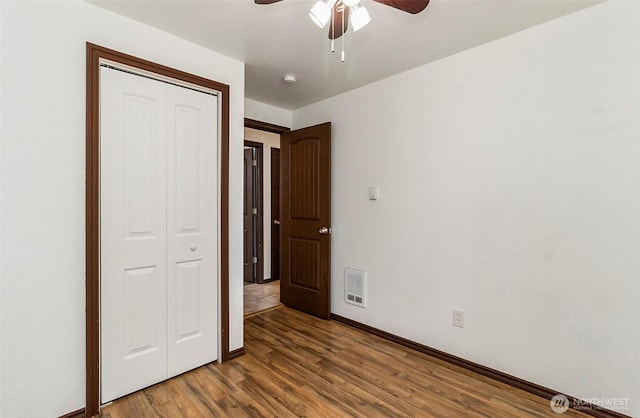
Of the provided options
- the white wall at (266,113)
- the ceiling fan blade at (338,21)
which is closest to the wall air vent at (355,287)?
the white wall at (266,113)

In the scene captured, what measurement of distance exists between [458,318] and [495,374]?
1.38ft

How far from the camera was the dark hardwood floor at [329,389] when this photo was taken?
5.97 feet

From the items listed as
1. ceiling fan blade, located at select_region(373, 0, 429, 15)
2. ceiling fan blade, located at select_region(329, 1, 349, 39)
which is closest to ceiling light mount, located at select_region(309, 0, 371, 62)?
ceiling fan blade, located at select_region(329, 1, 349, 39)

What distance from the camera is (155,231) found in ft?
6.75

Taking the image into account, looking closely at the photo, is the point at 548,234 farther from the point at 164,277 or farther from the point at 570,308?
the point at 164,277

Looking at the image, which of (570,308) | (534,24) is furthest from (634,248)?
(534,24)

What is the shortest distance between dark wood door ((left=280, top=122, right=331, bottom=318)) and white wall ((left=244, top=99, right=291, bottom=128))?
223mm

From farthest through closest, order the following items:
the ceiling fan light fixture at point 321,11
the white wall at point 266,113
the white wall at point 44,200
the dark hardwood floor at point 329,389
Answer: the white wall at point 266,113, the dark hardwood floor at point 329,389, the white wall at point 44,200, the ceiling fan light fixture at point 321,11

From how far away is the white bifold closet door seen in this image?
1878 mm

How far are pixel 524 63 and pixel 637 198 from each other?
1069mm

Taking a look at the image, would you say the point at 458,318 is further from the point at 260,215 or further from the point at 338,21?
the point at 260,215

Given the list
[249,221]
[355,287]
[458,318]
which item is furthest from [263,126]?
[458,318]
